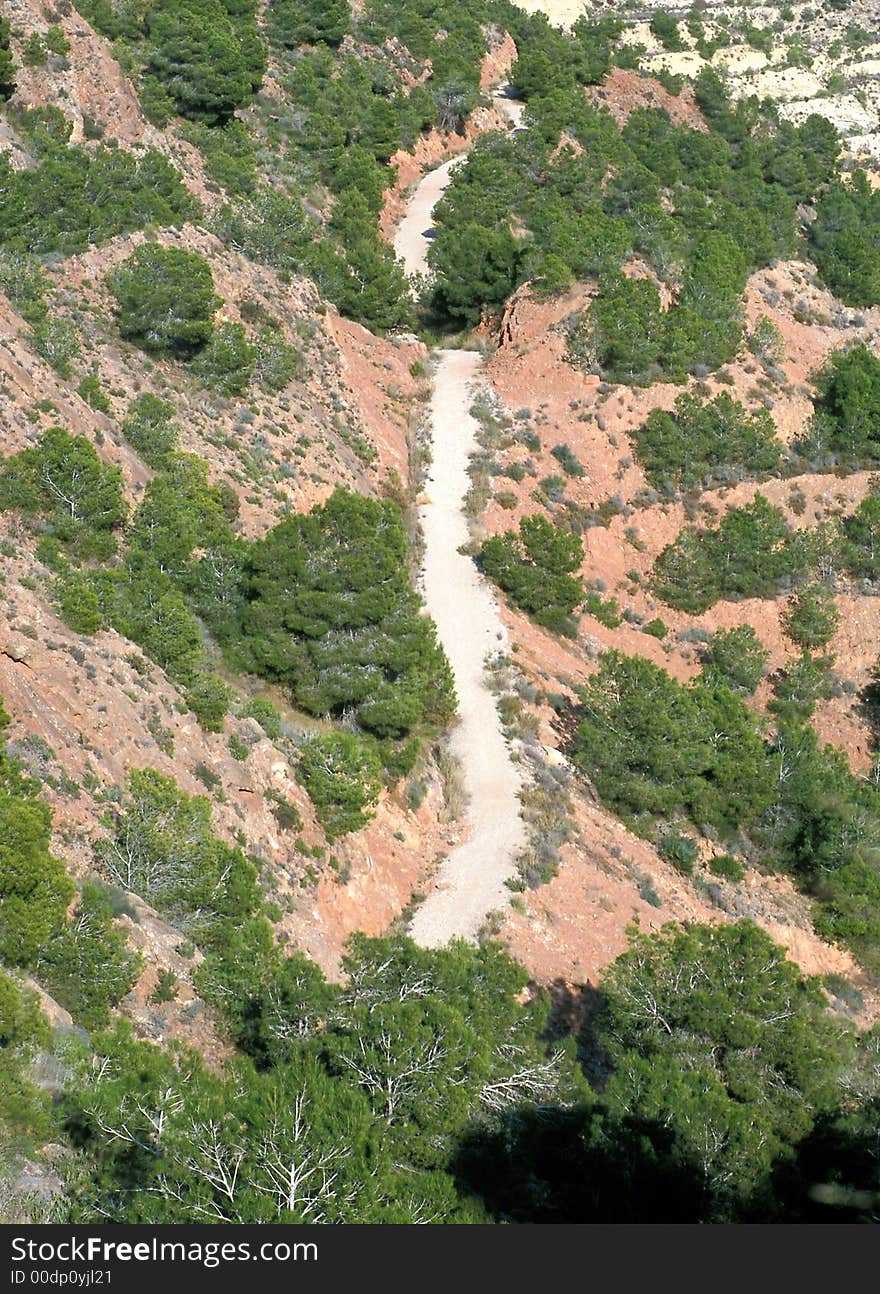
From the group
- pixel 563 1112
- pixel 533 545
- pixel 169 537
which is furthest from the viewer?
pixel 533 545

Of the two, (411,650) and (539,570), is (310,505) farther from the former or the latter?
(411,650)

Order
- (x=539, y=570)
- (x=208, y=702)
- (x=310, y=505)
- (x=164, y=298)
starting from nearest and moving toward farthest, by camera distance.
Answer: (x=208, y=702), (x=310, y=505), (x=164, y=298), (x=539, y=570)

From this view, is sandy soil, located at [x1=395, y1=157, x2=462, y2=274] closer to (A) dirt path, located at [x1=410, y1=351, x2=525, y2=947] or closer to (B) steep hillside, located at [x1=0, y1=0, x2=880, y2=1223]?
(B) steep hillside, located at [x1=0, y1=0, x2=880, y2=1223]

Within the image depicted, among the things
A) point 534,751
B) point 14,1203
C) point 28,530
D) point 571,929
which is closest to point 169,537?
point 28,530

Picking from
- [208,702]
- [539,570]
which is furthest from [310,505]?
[208,702]

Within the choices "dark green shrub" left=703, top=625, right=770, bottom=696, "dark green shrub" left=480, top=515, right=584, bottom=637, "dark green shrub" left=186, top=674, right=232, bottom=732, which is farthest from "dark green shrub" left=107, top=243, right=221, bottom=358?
"dark green shrub" left=703, top=625, right=770, bottom=696

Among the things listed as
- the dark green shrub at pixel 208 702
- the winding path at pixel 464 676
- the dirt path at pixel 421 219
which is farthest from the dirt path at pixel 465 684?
the dirt path at pixel 421 219
